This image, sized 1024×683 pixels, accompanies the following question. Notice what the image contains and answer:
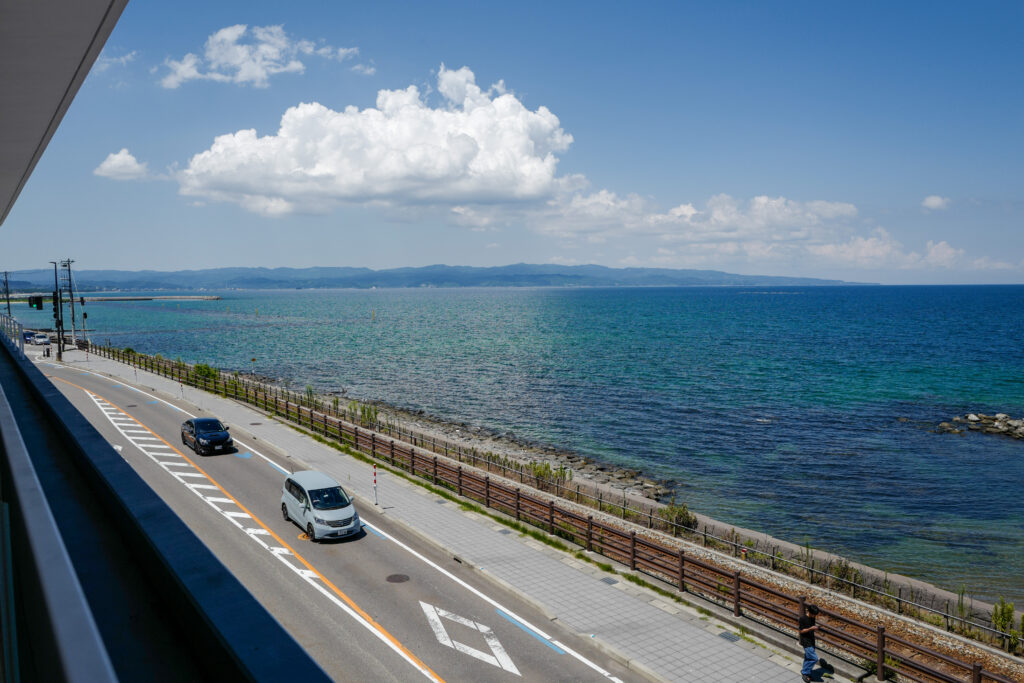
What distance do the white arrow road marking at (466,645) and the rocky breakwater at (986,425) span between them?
41.1m

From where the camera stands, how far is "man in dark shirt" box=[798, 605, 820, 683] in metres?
12.6

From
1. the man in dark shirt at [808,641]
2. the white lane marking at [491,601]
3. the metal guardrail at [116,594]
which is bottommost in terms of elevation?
the white lane marking at [491,601]

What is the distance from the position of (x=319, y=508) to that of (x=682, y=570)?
35.5 ft

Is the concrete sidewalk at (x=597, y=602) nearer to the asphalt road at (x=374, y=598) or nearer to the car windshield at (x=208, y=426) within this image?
the asphalt road at (x=374, y=598)

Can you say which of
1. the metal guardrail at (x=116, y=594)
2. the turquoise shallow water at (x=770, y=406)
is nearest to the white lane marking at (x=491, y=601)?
the metal guardrail at (x=116, y=594)

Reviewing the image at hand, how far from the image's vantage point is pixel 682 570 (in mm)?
16297

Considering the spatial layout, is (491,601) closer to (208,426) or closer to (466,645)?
(466,645)

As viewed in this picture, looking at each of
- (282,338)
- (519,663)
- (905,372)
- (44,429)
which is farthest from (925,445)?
(282,338)

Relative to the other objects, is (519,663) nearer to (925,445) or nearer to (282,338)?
(925,445)

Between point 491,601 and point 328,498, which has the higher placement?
point 328,498

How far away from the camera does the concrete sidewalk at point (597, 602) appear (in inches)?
513

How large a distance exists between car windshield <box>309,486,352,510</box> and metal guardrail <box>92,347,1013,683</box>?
5282mm

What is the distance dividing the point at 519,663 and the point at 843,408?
150 feet

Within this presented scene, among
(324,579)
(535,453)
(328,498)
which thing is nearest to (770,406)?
(535,453)
